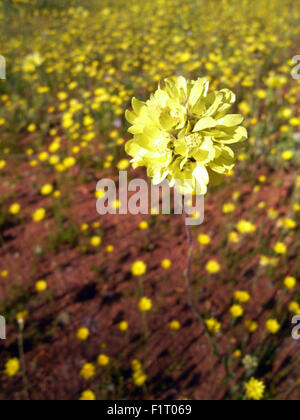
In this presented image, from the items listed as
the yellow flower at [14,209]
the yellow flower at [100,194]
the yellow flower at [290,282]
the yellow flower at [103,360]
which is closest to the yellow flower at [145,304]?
the yellow flower at [103,360]

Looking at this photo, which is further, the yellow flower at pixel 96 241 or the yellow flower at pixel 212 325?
the yellow flower at pixel 96 241

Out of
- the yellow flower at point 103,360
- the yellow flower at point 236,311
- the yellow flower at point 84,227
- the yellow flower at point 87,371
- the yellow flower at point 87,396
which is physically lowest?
the yellow flower at point 87,396

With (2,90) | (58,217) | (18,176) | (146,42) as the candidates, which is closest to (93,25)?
(146,42)

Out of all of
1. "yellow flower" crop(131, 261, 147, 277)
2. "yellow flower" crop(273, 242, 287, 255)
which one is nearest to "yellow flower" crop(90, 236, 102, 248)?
"yellow flower" crop(131, 261, 147, 277)

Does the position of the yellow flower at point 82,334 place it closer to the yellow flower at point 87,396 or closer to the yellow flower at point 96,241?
the yellow flower at point 87,396

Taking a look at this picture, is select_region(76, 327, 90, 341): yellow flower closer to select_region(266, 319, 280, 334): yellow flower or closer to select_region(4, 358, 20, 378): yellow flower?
select_region(4, 358, 20, 378): yellow flower

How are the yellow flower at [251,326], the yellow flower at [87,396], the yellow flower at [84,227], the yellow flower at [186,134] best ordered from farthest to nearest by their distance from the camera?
the yellow flower at [84,227]
the yellow flower at [251,326]
the yellow flower at [87,396]
the yellow flower at [186,134]

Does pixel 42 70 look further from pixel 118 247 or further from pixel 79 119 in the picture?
pixel 118 247

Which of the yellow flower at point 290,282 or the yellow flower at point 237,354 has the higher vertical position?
the yellow flower at point 290,282
